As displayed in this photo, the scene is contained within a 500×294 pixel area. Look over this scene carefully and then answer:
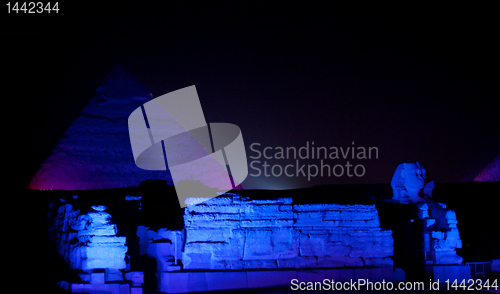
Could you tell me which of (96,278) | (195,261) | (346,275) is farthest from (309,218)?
(96,278)

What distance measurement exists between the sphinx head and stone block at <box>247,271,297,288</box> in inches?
126

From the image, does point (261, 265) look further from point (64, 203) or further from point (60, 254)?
point (64, 203)

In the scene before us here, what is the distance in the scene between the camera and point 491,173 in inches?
770

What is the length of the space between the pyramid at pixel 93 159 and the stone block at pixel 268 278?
788cm

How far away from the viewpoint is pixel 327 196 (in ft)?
29.2

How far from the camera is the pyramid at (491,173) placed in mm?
19219

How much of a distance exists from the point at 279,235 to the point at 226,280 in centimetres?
110

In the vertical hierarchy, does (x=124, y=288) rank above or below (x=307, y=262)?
below

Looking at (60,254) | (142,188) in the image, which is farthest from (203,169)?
(60,254)

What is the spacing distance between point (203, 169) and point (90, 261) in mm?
7829

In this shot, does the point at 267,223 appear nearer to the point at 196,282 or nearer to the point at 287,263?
the point at 287,263

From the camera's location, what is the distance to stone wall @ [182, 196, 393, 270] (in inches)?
289

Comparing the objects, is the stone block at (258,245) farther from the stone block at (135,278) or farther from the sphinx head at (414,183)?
the sphinx head at (414,183)

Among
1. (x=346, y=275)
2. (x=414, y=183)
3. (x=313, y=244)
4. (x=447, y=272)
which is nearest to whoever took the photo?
(x=346, y=275)
